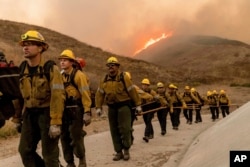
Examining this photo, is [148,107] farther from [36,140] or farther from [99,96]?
[36,140]

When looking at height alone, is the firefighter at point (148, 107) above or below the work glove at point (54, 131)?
above

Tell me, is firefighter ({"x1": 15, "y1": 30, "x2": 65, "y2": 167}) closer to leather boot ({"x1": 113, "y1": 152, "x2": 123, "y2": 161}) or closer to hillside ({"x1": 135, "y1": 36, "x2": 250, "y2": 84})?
leather boot ({"x1": 113, "y1": 152, "x2": 123, "y2": 161})

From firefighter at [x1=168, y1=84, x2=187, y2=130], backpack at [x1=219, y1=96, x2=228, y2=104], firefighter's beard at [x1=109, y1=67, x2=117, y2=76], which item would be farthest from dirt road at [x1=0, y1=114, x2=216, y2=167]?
backpack at [x1=219, y1=96, x2=228, y2=104]

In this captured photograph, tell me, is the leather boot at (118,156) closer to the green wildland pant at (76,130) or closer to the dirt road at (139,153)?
the dirt road at (139,153)

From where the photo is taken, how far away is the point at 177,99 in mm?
21094

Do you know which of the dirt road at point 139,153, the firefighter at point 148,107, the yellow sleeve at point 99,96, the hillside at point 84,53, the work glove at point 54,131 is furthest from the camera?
the hillside at point 84,53

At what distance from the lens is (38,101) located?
21.8ft

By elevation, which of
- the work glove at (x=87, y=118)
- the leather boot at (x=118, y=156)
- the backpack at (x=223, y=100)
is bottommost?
the leather boot at (x=118, y=156)

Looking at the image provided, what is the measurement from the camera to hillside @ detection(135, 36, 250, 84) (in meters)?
76.4

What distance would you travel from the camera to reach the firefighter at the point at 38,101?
6543 mm

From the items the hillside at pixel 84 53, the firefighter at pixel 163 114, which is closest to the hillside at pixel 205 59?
the hillside at pixel 84 53

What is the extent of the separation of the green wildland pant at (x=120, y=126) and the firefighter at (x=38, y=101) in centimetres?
394

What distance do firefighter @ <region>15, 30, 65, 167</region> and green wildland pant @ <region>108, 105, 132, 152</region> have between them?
3.94 metres

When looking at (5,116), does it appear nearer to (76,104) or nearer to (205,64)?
(76,104)
